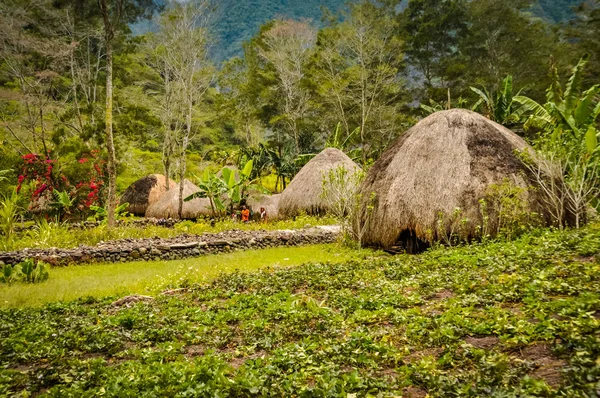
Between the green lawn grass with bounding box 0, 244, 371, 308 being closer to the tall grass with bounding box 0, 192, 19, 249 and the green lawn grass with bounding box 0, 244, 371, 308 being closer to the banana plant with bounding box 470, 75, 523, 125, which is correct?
the tall grass with bounding box 0, 192, 19, 249

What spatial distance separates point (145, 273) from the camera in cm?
976

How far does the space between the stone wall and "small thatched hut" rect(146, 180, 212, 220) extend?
9599mm

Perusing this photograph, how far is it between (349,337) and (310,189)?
1424 centimetres

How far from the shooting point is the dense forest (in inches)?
752

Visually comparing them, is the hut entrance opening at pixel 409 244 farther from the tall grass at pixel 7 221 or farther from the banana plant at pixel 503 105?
the tall grass at pixel 7 221

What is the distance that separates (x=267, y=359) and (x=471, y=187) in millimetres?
7849

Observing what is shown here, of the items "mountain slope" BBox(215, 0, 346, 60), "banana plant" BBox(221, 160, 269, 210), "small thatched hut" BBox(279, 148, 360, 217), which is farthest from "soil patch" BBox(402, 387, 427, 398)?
"mountain slope" BBox(215, 0, 346, 60)

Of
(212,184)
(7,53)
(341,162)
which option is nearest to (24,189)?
(7,53)

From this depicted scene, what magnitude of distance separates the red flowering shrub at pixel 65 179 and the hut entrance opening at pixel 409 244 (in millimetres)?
15571

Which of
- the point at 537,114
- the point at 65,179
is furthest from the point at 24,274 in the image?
the point at 537,114

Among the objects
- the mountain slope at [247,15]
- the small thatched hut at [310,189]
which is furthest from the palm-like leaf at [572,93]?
the mountain slope at [247,15]

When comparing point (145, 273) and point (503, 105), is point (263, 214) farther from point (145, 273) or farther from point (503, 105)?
point (503, 105)

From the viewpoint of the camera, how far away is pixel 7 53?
62.0ft

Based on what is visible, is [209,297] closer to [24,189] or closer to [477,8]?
[24,189]
